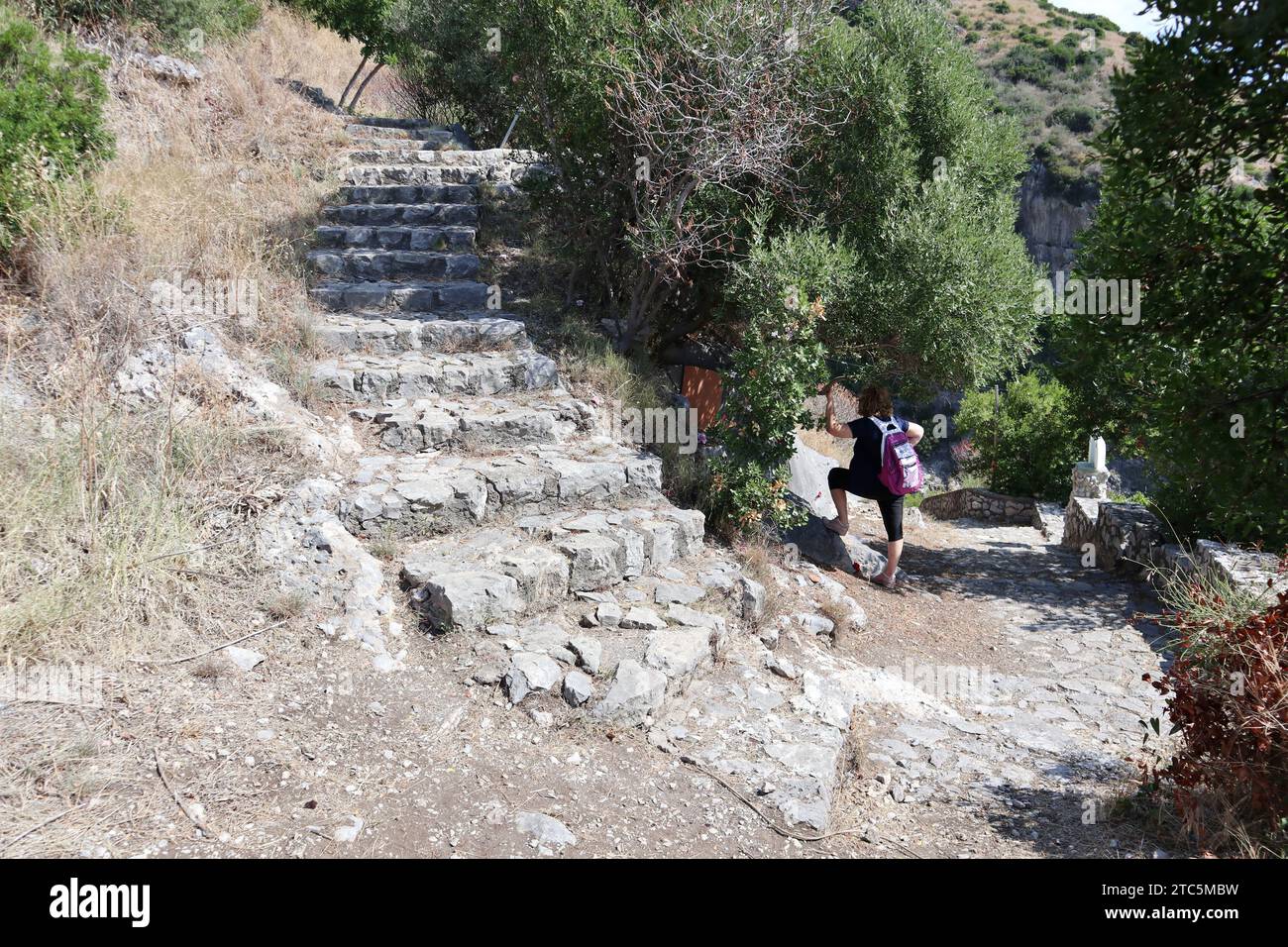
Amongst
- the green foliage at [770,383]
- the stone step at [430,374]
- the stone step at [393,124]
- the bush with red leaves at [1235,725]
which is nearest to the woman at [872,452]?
the green foliage at [770,383]

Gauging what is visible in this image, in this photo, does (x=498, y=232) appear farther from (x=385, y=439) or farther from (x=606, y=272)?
(x=385, y=439)

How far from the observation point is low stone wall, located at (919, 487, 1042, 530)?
1366 cm

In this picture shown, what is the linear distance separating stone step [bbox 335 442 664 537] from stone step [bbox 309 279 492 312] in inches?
99.3

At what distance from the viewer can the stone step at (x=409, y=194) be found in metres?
9.85

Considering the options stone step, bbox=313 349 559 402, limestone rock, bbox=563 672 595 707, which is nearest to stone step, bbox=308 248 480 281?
stone step, bbox=313 349 559 402

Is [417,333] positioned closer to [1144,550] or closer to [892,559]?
[892,559]

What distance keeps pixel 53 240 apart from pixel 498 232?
478 cm

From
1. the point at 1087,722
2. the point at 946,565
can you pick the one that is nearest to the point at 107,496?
the point at 1087,722

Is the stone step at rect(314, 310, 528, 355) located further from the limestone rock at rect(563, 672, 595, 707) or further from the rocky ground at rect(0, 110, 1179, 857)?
the limestone rock at rect(563, 672, 595, 707)

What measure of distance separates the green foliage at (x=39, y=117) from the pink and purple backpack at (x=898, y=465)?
637cm

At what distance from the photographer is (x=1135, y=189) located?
4152mm

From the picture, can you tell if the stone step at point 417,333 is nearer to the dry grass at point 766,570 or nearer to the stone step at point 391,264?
the stone step at point 391,264

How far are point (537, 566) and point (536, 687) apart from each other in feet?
2.94

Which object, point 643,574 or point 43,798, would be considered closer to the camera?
point 43,798
